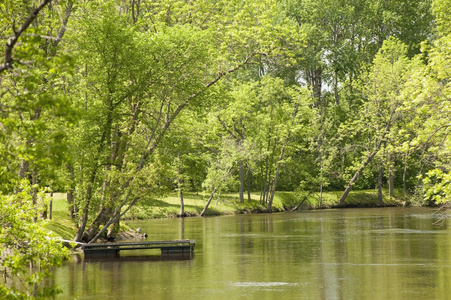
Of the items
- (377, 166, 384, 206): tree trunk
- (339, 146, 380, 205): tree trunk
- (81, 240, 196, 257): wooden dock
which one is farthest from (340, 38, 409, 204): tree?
(81, 240, 196, 257): wooden dock

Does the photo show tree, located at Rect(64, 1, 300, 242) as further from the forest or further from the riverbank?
the riverbank

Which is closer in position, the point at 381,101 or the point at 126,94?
the point at 126,94

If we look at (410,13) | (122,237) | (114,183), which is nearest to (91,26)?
(114,183)

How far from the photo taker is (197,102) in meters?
38.1

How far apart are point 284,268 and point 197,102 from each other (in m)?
14.9

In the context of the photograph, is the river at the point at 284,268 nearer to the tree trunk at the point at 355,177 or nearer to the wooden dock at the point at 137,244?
the wooden dock at the point at 137,244

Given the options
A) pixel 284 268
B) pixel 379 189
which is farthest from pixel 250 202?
pixel 284 268

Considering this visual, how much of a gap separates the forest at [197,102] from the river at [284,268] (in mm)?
3428

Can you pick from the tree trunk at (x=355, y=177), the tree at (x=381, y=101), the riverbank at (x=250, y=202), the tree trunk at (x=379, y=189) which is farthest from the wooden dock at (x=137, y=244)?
the tree trunk at (x=379, y=189)

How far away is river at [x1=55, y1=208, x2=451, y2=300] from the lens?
2072cm

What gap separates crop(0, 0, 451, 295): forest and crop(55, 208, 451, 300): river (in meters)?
3.43

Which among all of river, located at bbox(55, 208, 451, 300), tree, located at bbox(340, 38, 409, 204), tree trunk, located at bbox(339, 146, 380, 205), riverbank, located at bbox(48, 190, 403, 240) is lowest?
river, located at bbox(55, 208, 451, 300)

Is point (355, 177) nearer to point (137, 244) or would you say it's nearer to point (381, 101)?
point (381, 101)

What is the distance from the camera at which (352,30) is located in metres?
86.4
